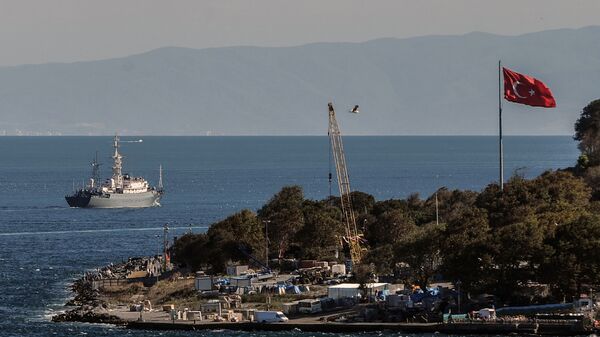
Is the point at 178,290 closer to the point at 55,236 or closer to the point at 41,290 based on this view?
the point at 41,290

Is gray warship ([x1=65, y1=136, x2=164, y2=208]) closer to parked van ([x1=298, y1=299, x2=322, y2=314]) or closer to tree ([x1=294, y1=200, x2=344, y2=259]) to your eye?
tree ([x1=294, y1=200, x2=344, y2=259])

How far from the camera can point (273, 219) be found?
327 ft

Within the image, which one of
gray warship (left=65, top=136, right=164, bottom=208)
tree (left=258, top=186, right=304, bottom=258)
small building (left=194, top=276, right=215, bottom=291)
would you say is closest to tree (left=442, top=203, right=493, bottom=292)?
small building (left=194, top=276, right=215, bottom=291)

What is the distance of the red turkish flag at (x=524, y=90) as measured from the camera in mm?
79562

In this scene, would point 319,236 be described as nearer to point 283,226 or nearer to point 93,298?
point 283,226

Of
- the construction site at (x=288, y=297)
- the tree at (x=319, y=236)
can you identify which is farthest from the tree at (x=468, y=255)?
the tree at (x=319, y=236)

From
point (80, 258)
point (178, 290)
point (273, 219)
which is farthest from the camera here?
point (80, 258)

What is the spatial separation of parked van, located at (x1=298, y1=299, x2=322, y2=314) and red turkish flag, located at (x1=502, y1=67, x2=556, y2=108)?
1672 cm

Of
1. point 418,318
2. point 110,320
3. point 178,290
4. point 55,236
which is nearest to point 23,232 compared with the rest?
point 55,236

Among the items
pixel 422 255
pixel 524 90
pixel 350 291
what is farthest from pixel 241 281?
pixel 524 90

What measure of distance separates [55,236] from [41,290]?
44489mm

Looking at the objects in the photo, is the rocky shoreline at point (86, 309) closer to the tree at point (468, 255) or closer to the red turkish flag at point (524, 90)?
the tree at point (468, 255)

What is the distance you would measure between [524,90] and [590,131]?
46.5 metres

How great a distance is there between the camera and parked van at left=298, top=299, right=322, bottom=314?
7444cm
